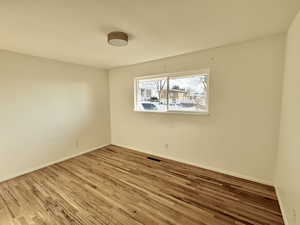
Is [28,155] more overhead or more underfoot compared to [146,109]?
more underfoot

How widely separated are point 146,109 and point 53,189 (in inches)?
96.3

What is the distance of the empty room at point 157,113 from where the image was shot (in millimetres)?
1557

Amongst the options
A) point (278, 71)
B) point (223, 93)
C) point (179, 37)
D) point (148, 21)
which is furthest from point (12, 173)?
point (278, 71)

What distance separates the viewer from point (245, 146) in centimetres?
239

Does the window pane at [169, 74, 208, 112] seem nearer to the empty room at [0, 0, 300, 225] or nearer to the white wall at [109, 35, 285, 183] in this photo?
the empty room at [0, 0, 300, 225]

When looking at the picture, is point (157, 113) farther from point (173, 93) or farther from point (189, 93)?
point (189, 93)

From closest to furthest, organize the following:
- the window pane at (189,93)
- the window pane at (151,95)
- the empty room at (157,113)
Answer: the empty room at (157,113)
the window pane at (189,93)
the window pane at (151,95)

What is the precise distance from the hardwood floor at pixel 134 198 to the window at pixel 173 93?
1.29 m

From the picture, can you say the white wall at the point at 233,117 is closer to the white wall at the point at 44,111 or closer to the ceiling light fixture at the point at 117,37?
the ceiling light fixture at the point at 117,37

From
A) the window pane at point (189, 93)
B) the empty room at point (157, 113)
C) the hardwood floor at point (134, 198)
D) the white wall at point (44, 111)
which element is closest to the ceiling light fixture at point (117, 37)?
the empty room at point (157, 113)

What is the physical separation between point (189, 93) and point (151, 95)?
39.7 inches

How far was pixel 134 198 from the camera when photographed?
80.1 inches

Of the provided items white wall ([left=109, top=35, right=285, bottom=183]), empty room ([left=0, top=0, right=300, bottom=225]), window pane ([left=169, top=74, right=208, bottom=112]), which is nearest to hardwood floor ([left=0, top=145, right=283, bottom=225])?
empty room ([left=0, top=0, right=300, bottom=225])

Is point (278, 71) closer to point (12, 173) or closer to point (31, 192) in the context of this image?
point (31, 192)
